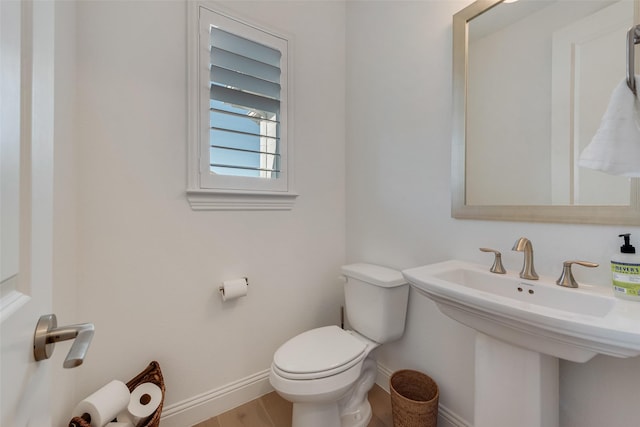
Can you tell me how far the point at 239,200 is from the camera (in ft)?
4.94

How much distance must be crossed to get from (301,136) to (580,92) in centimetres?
129

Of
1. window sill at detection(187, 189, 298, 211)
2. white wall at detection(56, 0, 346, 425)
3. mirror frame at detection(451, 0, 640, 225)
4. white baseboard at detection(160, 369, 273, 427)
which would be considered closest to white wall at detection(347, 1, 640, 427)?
mirror frame at detection(451, 0, 640, 225)

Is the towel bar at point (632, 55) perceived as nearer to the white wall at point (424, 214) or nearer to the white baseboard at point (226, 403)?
the white wall at point (424, 214)

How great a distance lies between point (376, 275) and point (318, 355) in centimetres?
49

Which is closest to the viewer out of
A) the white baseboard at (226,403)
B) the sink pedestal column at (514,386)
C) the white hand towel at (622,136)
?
the white hand towel at (622,136)

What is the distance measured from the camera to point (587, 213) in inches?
34.3

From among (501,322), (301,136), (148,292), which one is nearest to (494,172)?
(501,322)

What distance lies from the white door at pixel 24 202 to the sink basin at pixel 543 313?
0.92 m

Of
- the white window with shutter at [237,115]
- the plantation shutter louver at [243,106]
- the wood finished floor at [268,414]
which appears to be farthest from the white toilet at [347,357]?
the plantation shutter louver at [243,106]

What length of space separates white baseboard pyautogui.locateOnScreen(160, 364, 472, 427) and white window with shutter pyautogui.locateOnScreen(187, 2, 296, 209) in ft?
3.25

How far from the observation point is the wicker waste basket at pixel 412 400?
45.6 inches

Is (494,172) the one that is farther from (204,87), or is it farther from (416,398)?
(204,87)

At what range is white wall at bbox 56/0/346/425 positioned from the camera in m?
1.15

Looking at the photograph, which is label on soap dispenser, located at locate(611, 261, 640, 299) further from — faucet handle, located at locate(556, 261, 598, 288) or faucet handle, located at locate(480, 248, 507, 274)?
faucet handle, located at locate(480, 248, 507, 274)
